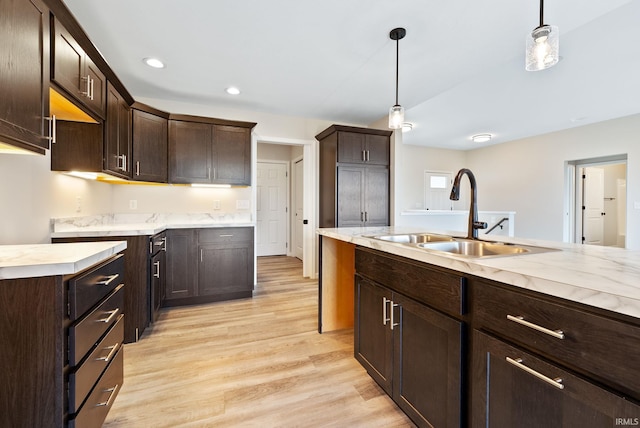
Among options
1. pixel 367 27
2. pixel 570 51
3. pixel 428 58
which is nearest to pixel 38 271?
pixel 367 27

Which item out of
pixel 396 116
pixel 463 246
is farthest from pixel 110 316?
pixel 396 116

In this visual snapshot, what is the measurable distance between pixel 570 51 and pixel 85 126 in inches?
168

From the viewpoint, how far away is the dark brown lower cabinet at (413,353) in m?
1.08

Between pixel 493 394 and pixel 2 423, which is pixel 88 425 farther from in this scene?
pixel 493 394

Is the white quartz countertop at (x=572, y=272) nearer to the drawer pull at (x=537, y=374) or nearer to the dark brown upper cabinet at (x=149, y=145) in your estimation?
the drawer pull at (x=537, y=374)

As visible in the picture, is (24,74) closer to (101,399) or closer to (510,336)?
(101,399)

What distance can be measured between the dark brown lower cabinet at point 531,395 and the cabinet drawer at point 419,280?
0.47 feet

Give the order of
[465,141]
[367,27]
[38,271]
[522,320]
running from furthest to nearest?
1. [465,141]
2. [367,27]
3. [38,271]
4. [522,320]

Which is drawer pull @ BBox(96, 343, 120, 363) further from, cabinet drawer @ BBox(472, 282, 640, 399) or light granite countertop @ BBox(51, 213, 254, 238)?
cabinet drawer @ BBox(472, 282, 640, 399)

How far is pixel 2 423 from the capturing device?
92 centimetres

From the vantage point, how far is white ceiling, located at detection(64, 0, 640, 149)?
188 centimetres

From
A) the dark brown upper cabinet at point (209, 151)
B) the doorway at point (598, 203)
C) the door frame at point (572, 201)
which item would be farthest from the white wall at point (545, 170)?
the dark brown upper cabinet at point (209, 151)

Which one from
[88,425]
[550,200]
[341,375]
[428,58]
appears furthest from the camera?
[550,200]

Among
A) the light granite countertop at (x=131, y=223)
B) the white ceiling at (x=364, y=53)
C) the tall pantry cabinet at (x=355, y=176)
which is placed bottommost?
the light granite countertop at (x=131, y=223)
